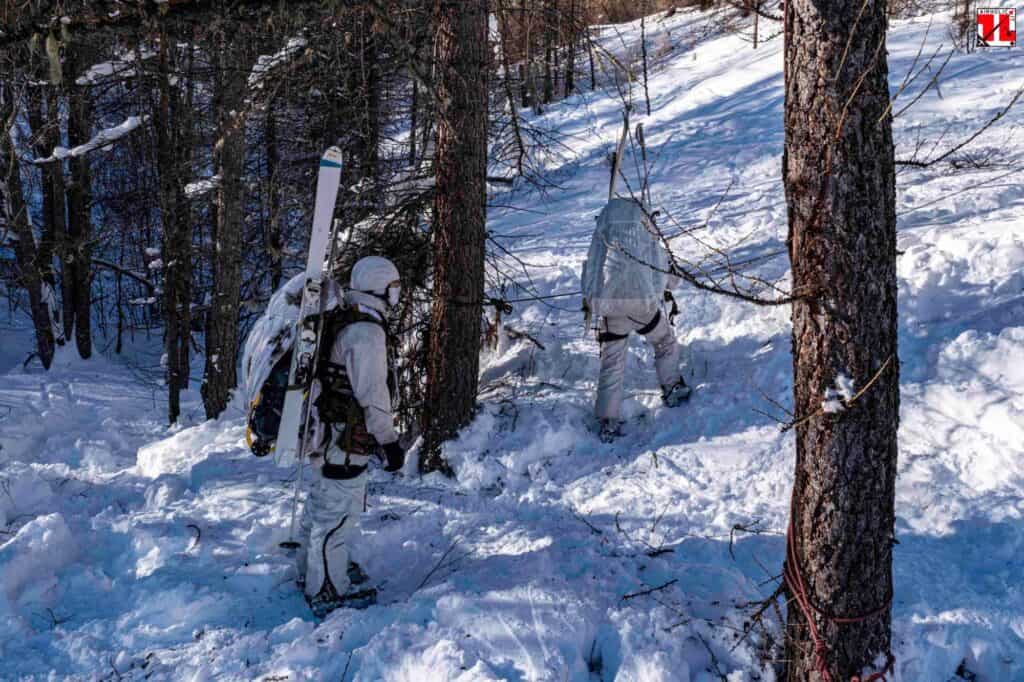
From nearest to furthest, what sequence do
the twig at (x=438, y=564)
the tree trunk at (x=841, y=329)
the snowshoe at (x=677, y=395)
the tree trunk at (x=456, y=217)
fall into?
the tree trunk at (x=841, y=329), the twig at (x=438, y=564), the tree trunk at (x=456, y=217), the snowshoe at (x=677, y=395)

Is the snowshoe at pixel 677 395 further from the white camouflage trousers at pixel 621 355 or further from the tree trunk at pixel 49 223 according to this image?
the tree trunk at pixel 49 223

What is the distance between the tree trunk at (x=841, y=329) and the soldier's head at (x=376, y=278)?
2.34 metres

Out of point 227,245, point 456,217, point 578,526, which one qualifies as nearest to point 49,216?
point 227,245

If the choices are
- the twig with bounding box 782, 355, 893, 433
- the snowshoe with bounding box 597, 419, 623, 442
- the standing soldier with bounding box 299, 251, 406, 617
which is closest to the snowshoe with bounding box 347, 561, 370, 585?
the standing soldier with bounding box 299, 251, 406, 617

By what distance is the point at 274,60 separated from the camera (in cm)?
704

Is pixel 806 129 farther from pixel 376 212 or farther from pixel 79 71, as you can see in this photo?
pixel 79 71

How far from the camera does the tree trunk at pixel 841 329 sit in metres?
2.86

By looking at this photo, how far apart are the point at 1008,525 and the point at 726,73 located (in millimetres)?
16996

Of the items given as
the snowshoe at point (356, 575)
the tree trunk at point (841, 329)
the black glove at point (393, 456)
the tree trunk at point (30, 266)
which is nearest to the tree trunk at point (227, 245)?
the black glove at point (393, 456)

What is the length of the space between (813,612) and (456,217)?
3691 millimetres

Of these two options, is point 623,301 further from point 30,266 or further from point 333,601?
point 30,266

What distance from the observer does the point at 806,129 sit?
2.94m

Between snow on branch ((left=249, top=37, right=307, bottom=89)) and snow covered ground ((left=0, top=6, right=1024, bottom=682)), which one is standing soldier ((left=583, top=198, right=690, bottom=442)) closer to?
snow covered ground ((left=0, top=6, right=1024, bottom=682))

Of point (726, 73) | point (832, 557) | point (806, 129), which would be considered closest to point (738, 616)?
point (832, 557)
